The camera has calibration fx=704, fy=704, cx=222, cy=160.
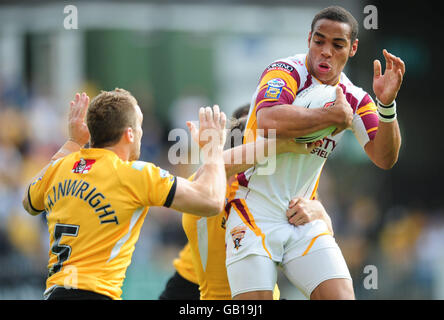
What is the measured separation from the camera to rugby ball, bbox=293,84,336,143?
17.1ft

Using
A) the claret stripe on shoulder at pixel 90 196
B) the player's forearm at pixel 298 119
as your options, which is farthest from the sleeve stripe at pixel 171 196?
the player's forearm at pixel 298 119

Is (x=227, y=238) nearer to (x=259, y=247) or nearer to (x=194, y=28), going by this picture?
(x=259, y=247)

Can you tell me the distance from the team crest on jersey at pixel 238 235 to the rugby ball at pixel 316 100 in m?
0.79

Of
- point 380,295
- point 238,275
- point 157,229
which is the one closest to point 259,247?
point 238,275

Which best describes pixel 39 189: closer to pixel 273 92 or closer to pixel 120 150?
pixel 120 150

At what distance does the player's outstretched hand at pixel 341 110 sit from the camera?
5.03 m

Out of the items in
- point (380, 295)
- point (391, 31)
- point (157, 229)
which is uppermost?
point (391, 31)

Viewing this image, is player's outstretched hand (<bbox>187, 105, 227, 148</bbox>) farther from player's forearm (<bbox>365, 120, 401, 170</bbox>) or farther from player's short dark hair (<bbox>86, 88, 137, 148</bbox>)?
player's forearm (<bbox>365, 120, 401, 170</bbox>)

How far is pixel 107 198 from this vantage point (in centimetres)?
473

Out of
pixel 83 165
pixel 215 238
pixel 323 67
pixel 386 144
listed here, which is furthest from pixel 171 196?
pixel 386 144

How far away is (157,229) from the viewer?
1271 centimetres

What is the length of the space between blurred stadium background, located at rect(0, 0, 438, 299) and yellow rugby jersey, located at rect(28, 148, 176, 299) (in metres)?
9.00
